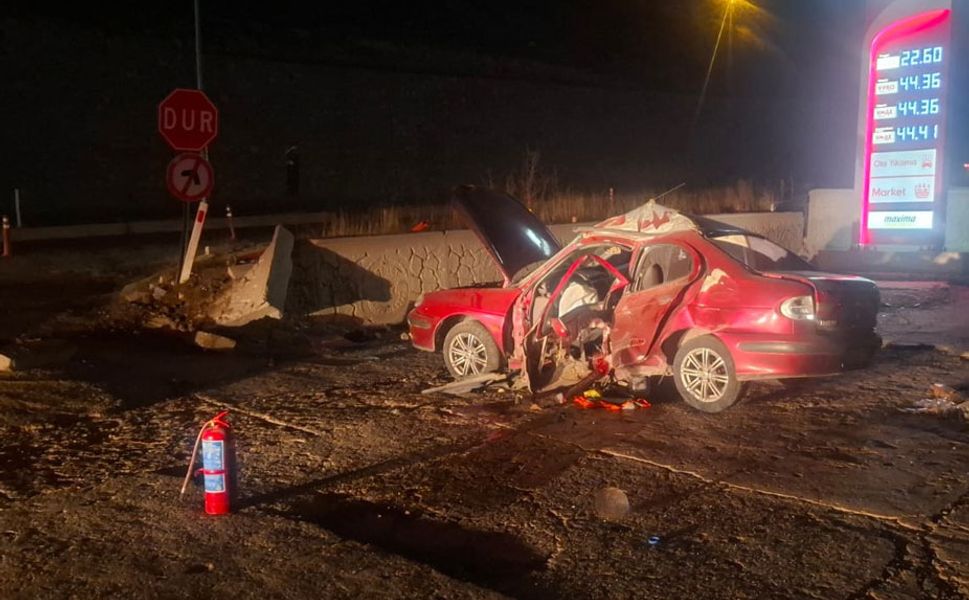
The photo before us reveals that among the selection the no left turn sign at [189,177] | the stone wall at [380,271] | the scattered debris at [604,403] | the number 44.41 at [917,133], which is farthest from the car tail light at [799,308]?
the number 44.41 at [917,133]

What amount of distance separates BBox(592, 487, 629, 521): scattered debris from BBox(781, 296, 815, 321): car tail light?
2.39 m

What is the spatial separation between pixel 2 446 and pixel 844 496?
5.74m

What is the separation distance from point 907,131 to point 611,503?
15.4 metres

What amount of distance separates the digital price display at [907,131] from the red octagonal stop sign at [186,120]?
12.8 meters

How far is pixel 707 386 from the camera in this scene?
8.16 metres

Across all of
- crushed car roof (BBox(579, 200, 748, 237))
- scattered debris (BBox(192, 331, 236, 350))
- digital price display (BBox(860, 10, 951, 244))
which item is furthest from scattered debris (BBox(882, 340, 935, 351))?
digital price display (BBox(860, 10, 951, 244))

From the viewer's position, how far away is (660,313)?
27.1 ft

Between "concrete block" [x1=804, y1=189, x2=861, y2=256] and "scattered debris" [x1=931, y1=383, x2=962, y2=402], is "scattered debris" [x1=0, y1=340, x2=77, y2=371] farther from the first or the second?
"concrete block" [x1=804, y1=189, x2=861, y2=256]

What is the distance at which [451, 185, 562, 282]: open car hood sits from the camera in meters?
9.88

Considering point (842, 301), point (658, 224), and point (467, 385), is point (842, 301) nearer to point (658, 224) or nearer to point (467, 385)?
point (658, 224)

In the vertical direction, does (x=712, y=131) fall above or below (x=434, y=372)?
above

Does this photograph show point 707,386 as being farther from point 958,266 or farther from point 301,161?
point 301,161

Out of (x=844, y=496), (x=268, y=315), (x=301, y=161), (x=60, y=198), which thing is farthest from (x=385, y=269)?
(x=301, y=161)

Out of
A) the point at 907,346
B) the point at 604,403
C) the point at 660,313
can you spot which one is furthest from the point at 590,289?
the point at 907,346
